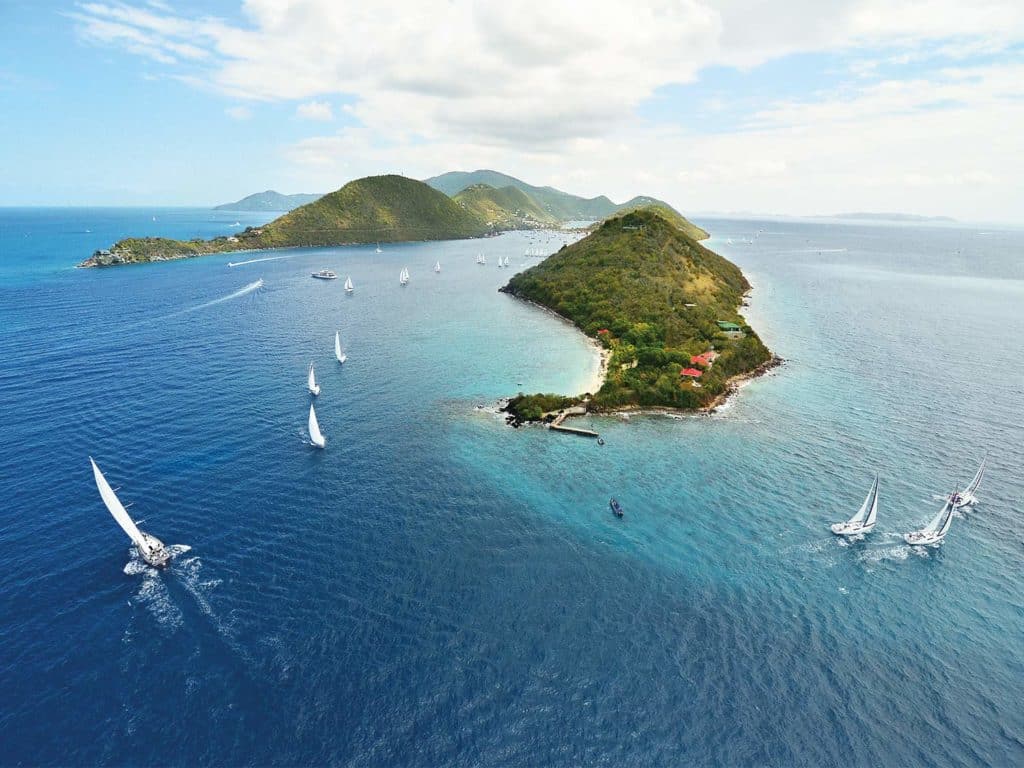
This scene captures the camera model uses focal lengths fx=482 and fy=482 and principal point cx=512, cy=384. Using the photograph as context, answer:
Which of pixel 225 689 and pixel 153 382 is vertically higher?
pixel 153 382

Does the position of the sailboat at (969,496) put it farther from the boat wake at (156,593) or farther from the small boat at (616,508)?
the boat wake at (156,593)

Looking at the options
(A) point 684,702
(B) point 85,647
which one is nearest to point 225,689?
(B) point 85,647

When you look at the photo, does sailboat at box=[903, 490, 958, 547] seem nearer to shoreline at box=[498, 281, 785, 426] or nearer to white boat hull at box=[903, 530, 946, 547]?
white boat hull at box=[903, 530, 946, 547]

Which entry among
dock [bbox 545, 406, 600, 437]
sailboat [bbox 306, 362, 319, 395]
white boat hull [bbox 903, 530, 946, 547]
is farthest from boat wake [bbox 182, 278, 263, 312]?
white boat hull [bbox 903, 530, 946, 547]

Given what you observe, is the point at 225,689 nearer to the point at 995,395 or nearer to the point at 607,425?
the point at 607,425

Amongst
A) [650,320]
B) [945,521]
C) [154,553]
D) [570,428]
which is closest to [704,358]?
[650,320]

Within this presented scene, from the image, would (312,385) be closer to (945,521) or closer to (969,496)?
(945,521)
